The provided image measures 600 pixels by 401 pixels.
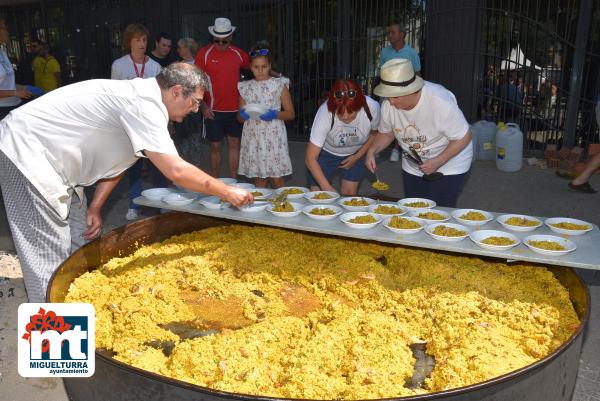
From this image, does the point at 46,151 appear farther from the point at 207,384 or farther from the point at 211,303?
the point at 207,384

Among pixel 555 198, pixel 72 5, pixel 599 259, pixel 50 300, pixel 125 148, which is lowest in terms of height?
pixel 555 198

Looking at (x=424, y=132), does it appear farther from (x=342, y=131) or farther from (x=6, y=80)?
(x=6, y=80)

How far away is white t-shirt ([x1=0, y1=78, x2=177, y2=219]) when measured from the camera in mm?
2604

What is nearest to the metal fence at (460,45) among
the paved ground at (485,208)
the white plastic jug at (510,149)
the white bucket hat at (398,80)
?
the white plastic jug at (510,149)

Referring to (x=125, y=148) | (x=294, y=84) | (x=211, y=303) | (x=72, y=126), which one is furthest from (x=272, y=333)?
(x=294, y=84)

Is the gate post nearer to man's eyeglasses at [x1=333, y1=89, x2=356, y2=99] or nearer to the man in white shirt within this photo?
man's eyeglasses at [x1=333, y1=89, x2=356, y2=99]

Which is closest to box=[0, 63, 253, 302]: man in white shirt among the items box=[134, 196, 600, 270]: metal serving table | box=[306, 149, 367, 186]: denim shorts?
box=[134, 196, 600, 270]: metal serving table

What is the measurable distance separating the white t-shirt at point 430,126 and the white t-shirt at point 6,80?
3664mm

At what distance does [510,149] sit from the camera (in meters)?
7.45

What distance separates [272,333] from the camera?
251 cm

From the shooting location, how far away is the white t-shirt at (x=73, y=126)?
2604mm

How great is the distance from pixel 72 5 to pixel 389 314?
12.7 metres

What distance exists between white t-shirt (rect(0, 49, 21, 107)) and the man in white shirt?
2.83 m

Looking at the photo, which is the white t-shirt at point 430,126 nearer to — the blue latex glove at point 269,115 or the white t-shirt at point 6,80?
the blue latex glove at point 269,115
